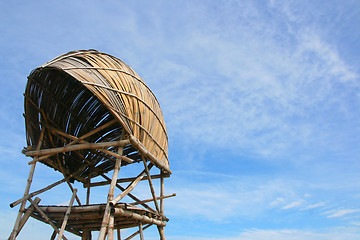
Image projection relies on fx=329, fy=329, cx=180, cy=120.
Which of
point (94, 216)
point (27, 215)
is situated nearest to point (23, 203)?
point (27, 215)

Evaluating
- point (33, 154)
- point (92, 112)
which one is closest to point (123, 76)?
point (92, 112)

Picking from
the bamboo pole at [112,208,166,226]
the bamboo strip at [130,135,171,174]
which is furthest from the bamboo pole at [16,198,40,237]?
the bamboo strip at [130,135,171,174]

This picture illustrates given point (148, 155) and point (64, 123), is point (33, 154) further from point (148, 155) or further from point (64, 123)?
point (148, 155)

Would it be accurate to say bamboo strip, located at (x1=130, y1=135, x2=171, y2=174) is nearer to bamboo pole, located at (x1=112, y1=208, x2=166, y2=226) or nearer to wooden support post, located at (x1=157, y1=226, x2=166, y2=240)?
bamboo pole, located at (x1=112, y1=208, x2=166, y2=226)

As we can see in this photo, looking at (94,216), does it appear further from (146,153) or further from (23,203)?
(146,153)

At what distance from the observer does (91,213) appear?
11.6m

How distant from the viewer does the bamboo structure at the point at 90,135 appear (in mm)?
11188

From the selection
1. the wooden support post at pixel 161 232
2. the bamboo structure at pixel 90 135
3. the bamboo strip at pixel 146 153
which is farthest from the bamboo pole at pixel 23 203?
the wooden support post at pixel 161 232

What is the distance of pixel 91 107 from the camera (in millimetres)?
14578

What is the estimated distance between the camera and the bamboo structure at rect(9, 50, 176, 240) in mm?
11188

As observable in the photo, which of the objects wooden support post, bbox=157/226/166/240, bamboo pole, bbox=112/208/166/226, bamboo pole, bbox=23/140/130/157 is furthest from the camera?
wooden support post, bbox=157/226/166/240

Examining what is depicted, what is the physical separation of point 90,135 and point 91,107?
4.47 feet

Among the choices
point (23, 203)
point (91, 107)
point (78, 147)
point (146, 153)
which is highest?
point (91, 107)

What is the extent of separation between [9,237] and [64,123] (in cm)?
500
